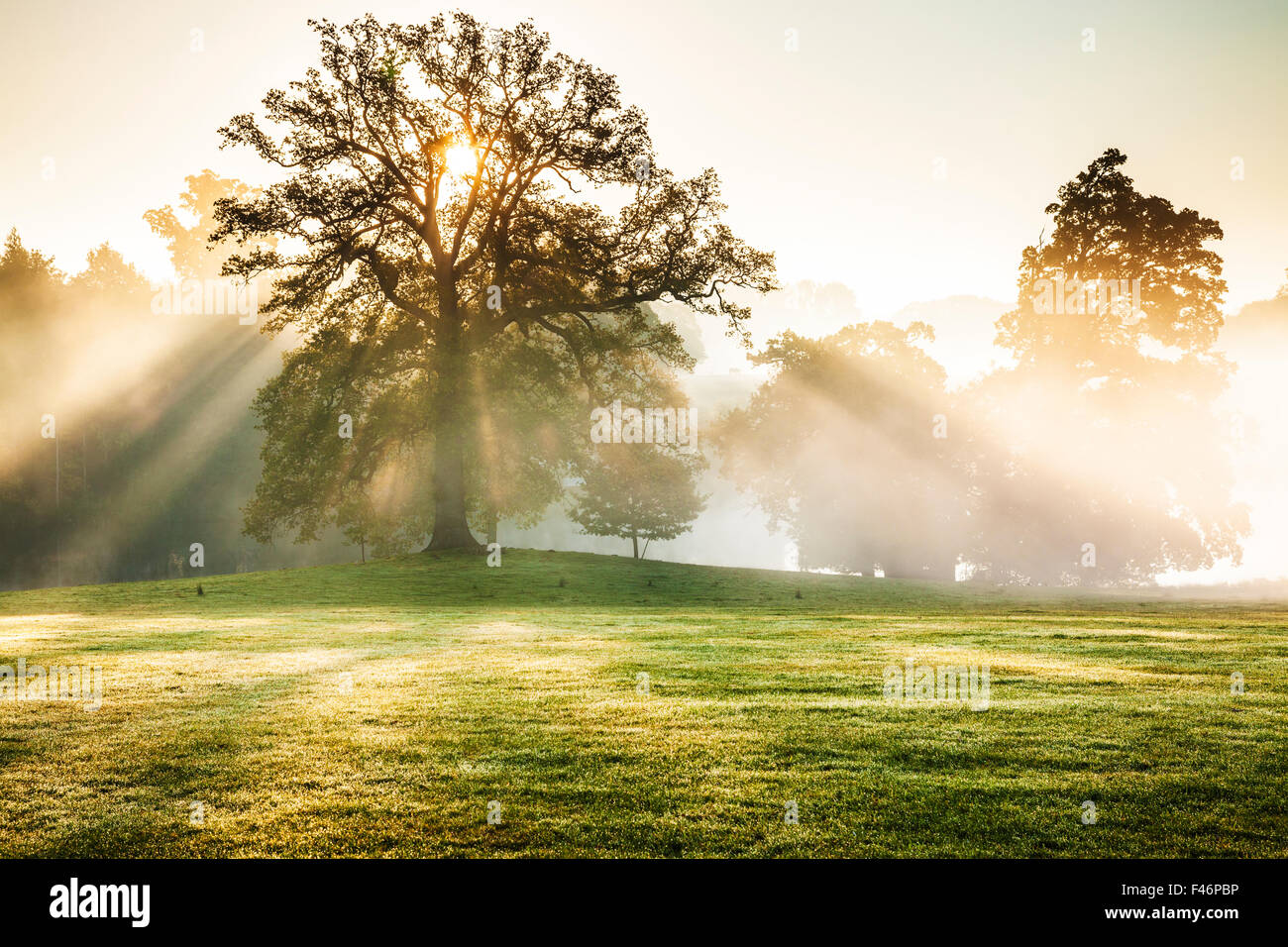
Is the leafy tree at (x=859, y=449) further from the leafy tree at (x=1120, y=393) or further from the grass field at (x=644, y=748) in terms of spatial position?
the grass field at (x=644, y=748)

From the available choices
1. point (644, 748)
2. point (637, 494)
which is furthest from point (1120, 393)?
point (644, 748)

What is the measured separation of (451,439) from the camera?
32.9 metres

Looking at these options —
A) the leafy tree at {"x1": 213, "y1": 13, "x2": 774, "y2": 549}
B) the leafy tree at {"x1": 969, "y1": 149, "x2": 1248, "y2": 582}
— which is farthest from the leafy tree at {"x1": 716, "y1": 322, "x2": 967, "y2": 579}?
the leafy tree at {"x1": 213, "y1": 13, "x2": 774, "y2": 549}

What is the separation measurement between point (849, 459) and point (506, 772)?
38.9 metres

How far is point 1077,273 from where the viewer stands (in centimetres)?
3984

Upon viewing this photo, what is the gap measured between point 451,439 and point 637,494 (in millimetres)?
13692

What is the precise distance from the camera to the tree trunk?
1228 inches

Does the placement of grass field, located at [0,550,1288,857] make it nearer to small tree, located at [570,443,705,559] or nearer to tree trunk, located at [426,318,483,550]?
tree trunk, located at [426,318,483,550]

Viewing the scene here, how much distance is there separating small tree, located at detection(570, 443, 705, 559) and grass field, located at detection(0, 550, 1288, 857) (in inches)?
1108

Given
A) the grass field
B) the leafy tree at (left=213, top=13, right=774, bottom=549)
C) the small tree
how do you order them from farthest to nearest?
the small tree < the leafy tree at (left=213, top=13, right=774, bottom=549) < the grass field

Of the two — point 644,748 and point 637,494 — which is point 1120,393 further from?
point 644,748

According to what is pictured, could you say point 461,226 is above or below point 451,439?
above
